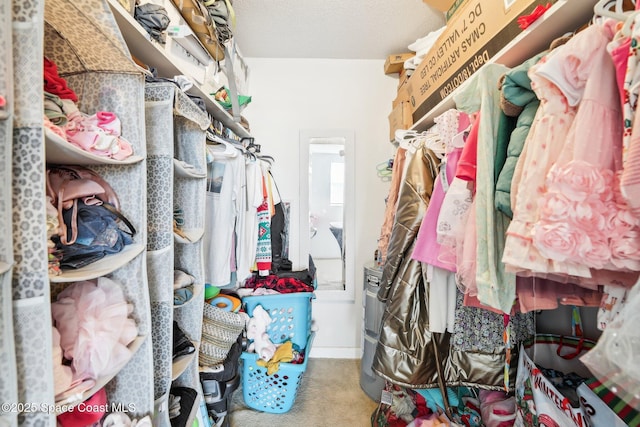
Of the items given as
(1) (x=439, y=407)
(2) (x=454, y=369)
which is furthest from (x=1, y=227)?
(1) (x=439, y=407)

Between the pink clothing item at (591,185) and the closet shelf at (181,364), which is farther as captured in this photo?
the closet shelf at (181,364)

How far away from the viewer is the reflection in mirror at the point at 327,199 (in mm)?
2449

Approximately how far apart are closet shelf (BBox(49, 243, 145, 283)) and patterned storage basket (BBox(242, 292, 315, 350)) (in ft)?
3.47

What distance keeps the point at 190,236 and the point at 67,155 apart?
548 mm

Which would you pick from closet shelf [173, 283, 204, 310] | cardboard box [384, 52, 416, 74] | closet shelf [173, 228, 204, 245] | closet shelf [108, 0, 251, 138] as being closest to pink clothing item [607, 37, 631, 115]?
closet shelf [108, 0, 251, 138]

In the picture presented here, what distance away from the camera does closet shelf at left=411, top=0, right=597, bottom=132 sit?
2.38ft

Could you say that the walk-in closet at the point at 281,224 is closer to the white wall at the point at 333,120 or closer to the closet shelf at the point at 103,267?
the closet shelf at the point at 103,267

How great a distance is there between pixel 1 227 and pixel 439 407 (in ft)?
5.57

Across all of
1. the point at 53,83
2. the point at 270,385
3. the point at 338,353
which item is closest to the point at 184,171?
the point at 53,83

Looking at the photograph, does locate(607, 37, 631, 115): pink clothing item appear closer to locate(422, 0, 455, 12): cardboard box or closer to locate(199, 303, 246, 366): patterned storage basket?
locate(422, 0, 455, 12): cardboard box

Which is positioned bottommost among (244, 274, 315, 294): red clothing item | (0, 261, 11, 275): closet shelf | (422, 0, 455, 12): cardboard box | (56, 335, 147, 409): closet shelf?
(244, 274, 315, 294): red clothing item

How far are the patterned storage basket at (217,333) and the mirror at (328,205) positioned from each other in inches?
39.9

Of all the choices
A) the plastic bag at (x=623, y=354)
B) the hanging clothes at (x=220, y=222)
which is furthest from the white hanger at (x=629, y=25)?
the hanging clothes at (x=220, y=222)

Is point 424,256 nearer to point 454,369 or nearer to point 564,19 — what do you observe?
point 454,369
